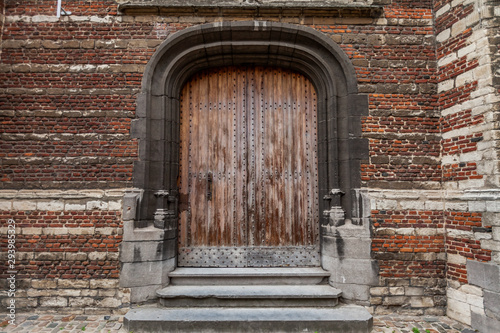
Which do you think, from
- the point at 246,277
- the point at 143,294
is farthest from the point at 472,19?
the point at 143,294

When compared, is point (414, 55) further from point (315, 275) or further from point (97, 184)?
point (97, 184)

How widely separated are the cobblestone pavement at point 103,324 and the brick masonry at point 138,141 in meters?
0.18

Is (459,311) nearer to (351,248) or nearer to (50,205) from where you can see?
(351,248)

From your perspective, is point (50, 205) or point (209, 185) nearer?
point (50, 205)

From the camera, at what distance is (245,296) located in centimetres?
421

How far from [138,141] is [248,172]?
1873 mm

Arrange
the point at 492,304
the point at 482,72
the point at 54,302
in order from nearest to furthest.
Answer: the point at 492,304 < the point at 482,72 < the point at 54,302

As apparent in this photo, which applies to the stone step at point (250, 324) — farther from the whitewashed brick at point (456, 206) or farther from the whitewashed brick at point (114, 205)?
the whitewashed brick at point (456, 206)

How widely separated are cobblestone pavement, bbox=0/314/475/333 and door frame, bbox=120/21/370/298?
2.07 ft

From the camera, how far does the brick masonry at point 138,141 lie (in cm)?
434

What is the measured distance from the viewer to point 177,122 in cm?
500

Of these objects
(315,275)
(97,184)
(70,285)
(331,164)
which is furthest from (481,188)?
(70,285)

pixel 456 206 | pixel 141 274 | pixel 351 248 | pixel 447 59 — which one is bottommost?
pixel 141 274

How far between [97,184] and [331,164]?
374 cm
